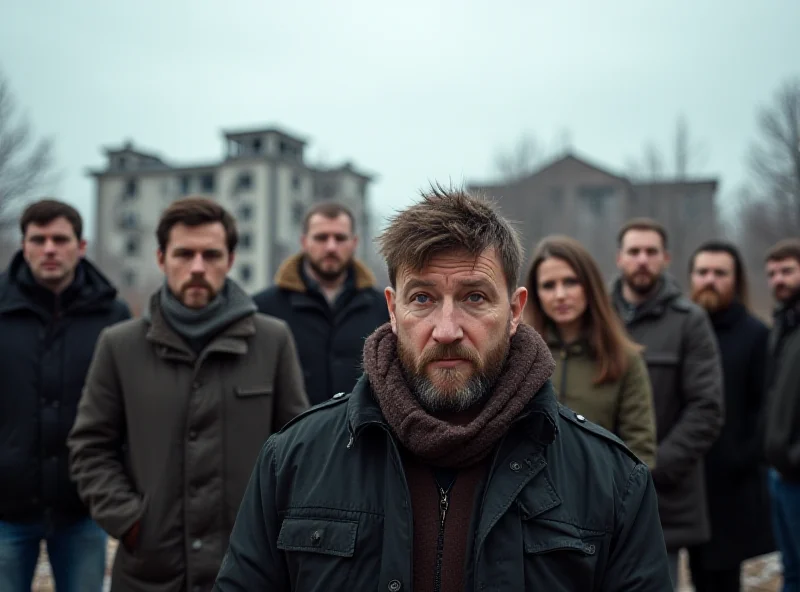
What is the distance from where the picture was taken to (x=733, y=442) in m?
5.28

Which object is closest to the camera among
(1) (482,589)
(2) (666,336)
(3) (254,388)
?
(1) (482,589)

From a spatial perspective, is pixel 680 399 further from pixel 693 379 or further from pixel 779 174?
pixel 779 174

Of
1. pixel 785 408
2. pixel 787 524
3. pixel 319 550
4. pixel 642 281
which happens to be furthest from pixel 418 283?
pixel 787 524

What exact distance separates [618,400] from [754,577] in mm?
3867

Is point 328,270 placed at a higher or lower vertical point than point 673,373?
higher

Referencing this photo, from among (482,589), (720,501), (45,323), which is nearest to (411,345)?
(482,589)

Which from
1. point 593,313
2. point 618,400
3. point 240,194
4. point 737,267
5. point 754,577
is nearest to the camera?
point 618,400

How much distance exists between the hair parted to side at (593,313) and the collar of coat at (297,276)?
62.1 inches

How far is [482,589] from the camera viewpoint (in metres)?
1.92

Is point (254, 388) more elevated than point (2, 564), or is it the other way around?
point (254, 388)

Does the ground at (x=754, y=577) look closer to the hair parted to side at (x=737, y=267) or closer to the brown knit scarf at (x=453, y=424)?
the hair parted to side at (x=737, y=267)

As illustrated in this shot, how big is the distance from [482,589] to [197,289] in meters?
2.30

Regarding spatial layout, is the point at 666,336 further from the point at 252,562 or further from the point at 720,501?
the point at 252,562

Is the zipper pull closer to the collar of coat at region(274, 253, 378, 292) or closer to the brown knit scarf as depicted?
the brown knit scarf
